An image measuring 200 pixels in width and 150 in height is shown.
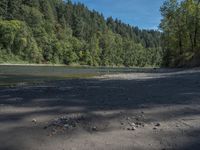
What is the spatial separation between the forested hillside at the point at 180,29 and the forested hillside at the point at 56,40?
142 centimetres

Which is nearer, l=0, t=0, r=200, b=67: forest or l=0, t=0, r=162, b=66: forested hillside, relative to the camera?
l=0, t=0, r=200, b=67: forest

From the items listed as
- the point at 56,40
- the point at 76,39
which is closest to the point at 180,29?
the point at 56,40

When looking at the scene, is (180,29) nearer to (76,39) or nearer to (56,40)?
(56,40)

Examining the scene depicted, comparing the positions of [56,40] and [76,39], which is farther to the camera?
[76,39]

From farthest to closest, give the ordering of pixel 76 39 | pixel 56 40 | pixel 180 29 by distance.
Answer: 1. pixel 76 39
2. pixel 56 40
3. pixel 180 29

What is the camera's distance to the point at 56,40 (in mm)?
129625

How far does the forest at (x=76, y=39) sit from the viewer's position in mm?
56688

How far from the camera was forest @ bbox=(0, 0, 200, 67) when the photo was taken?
186ft

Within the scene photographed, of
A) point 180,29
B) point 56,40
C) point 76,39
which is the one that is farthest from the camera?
point 76,39

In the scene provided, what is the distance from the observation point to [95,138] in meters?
5.66

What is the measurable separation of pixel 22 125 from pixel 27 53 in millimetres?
106848

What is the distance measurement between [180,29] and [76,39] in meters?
99.7

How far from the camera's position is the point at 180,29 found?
57.6m

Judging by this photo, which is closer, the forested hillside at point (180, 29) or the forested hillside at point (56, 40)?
the forested hillside at point (180, 29)
